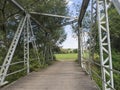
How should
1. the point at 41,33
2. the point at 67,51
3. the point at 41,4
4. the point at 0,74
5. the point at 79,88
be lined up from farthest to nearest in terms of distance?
the point at 67,51 → the point at 41,33 → the point at 41,4 → the point at 0,74 → the point at 79,88

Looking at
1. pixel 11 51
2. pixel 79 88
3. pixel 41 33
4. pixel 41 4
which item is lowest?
pixel 79 88

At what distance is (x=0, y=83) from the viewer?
11078 millimetres

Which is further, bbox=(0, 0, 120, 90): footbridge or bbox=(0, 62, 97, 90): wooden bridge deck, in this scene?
bbox=(0, 62, 97, 90): wooden bridge deck

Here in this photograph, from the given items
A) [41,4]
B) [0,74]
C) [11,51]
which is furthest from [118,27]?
[0,74]

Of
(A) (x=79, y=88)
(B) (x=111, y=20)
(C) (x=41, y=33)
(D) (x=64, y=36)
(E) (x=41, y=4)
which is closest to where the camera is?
(A) (x=79, y=88)

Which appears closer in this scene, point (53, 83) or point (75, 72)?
point (53, 83)

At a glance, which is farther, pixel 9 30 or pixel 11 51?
pixel 9 30

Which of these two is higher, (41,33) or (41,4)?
(41,4)

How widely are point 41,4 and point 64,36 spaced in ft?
83.0

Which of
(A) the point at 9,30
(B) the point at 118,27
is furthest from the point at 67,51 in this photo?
(A) the point at 9,30

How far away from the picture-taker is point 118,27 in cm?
3472

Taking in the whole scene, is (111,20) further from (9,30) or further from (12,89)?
(12,89)

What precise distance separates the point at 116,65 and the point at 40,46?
319 inches

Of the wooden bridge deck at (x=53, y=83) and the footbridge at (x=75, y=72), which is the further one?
the wooden bridge deck at (x=53, y=83)
